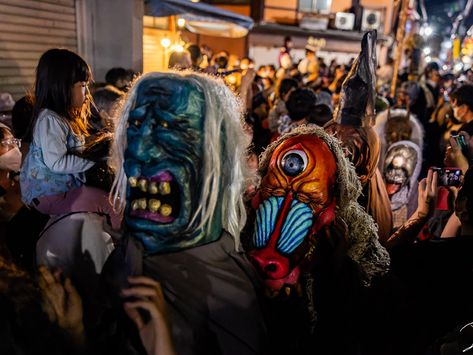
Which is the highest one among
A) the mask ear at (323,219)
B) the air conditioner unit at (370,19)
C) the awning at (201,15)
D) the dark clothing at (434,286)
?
the air conditioner unit at (370,19)

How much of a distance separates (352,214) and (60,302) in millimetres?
1161

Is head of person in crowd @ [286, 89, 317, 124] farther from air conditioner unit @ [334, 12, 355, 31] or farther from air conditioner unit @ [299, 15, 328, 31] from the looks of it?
air conditioner unit @ [334, 12, 355, 31]

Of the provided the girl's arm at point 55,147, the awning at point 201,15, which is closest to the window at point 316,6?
the awning at point 201,15

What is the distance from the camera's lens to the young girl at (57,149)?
2.32 m

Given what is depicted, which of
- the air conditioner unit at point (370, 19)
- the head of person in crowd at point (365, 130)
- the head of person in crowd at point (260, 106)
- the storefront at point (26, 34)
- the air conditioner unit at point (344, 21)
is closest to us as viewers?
the head of person in crowd at point (365, 130)

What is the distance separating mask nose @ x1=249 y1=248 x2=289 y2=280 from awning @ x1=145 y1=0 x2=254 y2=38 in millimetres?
6279

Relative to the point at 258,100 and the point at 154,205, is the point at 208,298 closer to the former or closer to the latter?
the point at 154,205

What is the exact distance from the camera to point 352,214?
1.76 meters

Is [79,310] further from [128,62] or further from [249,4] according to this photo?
[249,4]

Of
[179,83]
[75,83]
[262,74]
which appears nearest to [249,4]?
[262,74]

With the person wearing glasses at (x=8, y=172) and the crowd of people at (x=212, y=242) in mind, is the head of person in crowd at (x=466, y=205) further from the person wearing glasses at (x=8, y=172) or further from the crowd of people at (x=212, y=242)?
the person wearing glasses at (x=8, y=172)

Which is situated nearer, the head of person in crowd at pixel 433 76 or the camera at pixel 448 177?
the camera at pixel 448 177

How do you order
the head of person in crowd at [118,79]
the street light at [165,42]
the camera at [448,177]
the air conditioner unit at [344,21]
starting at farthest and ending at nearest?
the air conditioner unit at [344,21], the street light at [165,42], the head of person in crowd at [118,79], the camera at [448,177]

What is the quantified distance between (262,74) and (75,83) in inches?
313
